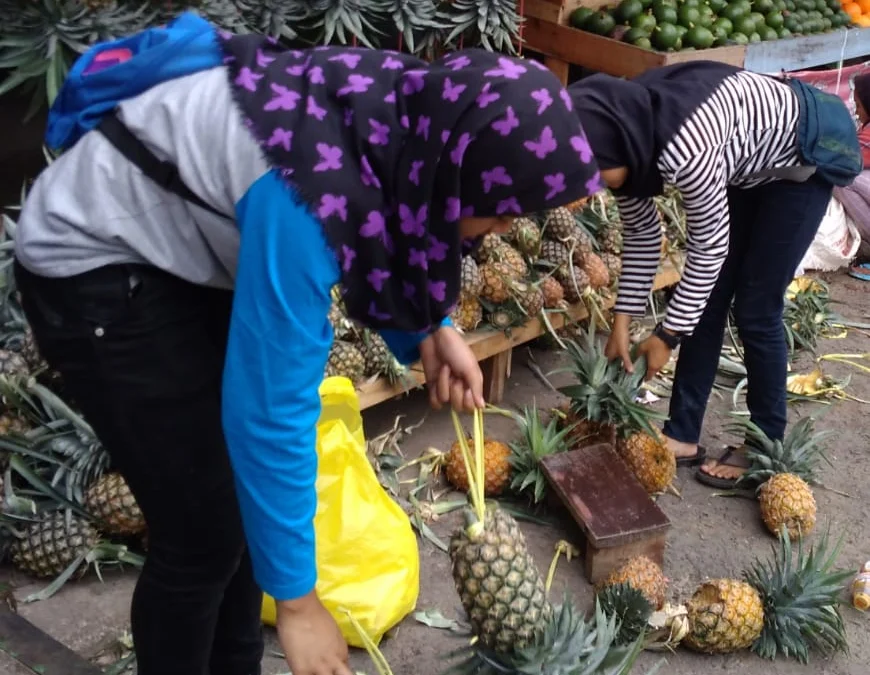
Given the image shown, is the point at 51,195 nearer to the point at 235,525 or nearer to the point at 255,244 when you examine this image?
the point at 255,244

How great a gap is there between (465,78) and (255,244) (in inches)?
15.4

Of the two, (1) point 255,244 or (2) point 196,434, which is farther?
(2) point 196,434

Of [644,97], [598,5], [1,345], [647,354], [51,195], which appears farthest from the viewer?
[598,5]

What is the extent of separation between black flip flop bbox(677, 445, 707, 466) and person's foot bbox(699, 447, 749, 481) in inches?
2.5

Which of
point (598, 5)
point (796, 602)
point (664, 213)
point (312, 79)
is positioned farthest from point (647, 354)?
point (598, 5)

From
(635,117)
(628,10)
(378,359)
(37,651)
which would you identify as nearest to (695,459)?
(378,359)

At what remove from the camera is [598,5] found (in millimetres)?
5988

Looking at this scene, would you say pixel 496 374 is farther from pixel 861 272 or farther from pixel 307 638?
pixel 861 272

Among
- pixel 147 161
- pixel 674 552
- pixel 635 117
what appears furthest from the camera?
pixel 674 552

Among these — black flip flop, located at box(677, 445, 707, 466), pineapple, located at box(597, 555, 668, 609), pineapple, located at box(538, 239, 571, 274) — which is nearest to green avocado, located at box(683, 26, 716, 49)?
pineapple, located at box(538, 239, 571, 274)

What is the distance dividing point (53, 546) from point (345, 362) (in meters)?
1.14

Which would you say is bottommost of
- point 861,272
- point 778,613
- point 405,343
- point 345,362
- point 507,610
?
point 861,272

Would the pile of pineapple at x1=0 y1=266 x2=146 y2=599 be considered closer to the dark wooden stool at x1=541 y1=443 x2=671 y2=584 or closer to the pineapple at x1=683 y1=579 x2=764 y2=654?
the dark wooden stool at x1=541 y1=443 x2=671 y2=584

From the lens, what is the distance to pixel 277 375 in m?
1.23
